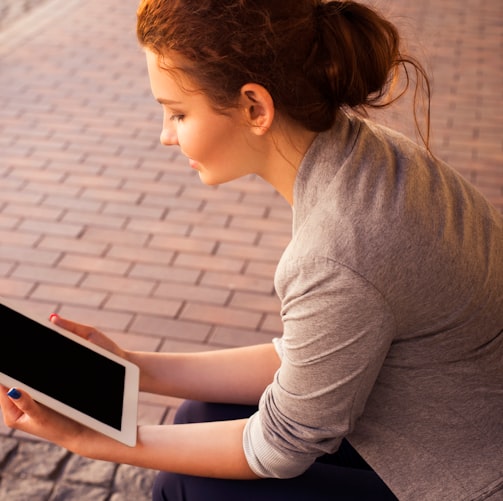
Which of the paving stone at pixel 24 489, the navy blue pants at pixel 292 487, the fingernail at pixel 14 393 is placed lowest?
the paving stone at pixel 24 489

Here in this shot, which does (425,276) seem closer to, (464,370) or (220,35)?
(464,370)

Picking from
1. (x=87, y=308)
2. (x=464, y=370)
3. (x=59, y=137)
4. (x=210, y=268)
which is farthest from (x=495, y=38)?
(x=464, y=370)

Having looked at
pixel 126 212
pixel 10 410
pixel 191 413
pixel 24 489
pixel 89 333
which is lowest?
pixel 126 212

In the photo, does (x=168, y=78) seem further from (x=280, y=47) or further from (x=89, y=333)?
(x=89, y=333)

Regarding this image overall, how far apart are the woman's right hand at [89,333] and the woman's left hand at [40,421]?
230 millimetres

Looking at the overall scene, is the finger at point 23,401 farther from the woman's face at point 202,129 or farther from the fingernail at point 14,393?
the woman's face at point 202,129

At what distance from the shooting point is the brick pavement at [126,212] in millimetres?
3109

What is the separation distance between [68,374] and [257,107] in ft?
1.99

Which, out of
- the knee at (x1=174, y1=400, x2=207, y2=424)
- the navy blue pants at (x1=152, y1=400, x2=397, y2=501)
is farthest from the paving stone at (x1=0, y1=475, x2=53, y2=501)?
the navy blue pants at (x1=152, y1=400, x2=397, y2=501)

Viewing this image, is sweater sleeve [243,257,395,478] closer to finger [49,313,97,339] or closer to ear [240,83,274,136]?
ear [240,83,274,136]

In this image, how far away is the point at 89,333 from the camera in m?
1.86

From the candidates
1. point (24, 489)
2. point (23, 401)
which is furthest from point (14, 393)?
point (24, 489)

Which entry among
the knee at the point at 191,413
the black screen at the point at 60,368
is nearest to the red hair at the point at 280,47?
the black screen at the point at 60,368

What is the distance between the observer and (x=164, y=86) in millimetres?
1506
